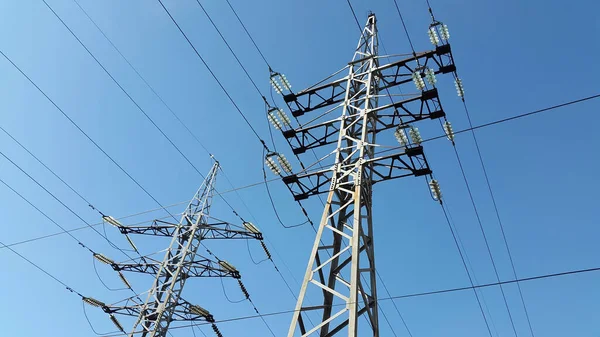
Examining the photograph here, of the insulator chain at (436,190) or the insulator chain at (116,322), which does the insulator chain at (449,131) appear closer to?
the insulator chain at (436,190)

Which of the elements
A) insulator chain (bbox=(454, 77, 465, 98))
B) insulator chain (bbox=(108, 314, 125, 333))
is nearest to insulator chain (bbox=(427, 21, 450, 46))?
insulator chain (bbox=(454, 77, 465, 98))

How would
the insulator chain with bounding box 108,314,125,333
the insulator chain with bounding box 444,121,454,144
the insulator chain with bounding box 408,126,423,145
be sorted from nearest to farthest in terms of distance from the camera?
the insulator chain with bounding box 408,126,423,145
the insulator chain with bounding box 444,121,454,144
the insulator chain with bounding box 108,314,125,333

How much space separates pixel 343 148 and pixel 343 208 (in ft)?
5.10

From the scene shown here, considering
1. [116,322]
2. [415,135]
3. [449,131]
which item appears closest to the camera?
[415,135]

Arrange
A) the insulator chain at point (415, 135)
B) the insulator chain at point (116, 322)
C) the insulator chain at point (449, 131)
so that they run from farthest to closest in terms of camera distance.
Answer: the insulator chain at point (116, 322)
the insulator chain at point (449, 131)
the insulator chain at point (415, 135)

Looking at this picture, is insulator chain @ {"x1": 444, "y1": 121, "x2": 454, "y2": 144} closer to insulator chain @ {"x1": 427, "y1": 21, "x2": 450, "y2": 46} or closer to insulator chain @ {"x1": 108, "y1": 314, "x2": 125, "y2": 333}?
insulator chain @ {"x1": 427, "y1": 21, "x2": 450, "y2": 46}

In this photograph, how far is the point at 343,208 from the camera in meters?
8.29

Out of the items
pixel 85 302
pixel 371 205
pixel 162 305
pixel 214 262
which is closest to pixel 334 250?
pixel 371 205

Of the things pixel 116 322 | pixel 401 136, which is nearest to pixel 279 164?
pixel 401 136

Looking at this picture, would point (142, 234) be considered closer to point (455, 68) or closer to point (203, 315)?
point (203, 315)

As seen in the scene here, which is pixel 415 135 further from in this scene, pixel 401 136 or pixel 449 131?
pixel 449 131

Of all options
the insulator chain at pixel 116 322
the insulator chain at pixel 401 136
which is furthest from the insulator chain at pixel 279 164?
the insulator chain at pixel 116 322

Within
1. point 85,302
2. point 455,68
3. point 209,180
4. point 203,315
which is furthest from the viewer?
point 209,180

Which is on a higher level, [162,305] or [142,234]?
[142,234]
